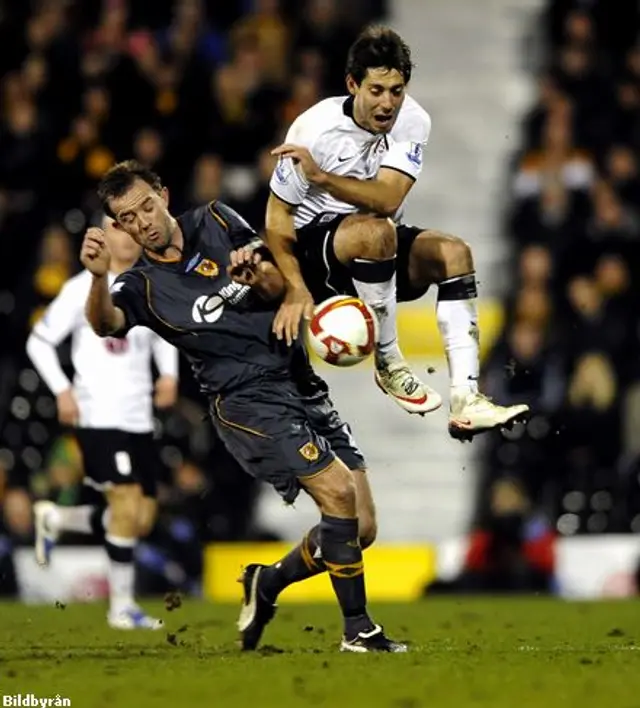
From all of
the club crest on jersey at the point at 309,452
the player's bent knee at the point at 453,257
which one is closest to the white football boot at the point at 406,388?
the player's bent knee at the point at 453,257

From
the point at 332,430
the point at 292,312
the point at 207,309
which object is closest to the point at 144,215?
the point at 207,309

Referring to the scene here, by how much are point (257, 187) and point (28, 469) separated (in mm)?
3266

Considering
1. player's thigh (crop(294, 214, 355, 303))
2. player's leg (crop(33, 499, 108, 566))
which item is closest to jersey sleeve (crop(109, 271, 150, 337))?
player's thigh (crop(294, 214, 355, 303))

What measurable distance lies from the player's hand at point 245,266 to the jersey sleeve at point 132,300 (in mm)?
493

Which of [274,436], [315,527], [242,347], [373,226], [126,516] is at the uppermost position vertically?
[373,226]

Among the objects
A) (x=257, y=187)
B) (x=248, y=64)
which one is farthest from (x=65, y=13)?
(x=257, y=187)

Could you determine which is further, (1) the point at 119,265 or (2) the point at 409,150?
(1) the point at 119,265

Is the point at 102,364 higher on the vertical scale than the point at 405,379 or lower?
lower

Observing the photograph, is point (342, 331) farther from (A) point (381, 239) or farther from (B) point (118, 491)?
(B) point (118, 491)

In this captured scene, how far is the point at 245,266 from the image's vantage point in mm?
9742

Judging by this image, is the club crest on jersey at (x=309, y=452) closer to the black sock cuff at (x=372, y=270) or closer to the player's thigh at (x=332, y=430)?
the player's thigh at (x=332, y=430)

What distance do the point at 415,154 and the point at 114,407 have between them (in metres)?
4.06

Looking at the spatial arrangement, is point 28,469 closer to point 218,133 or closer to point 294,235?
point 218,133

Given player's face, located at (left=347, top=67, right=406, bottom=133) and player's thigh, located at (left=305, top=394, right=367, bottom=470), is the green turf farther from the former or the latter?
player's face, located at (left=347, top=67, right=406, bottom=133)
